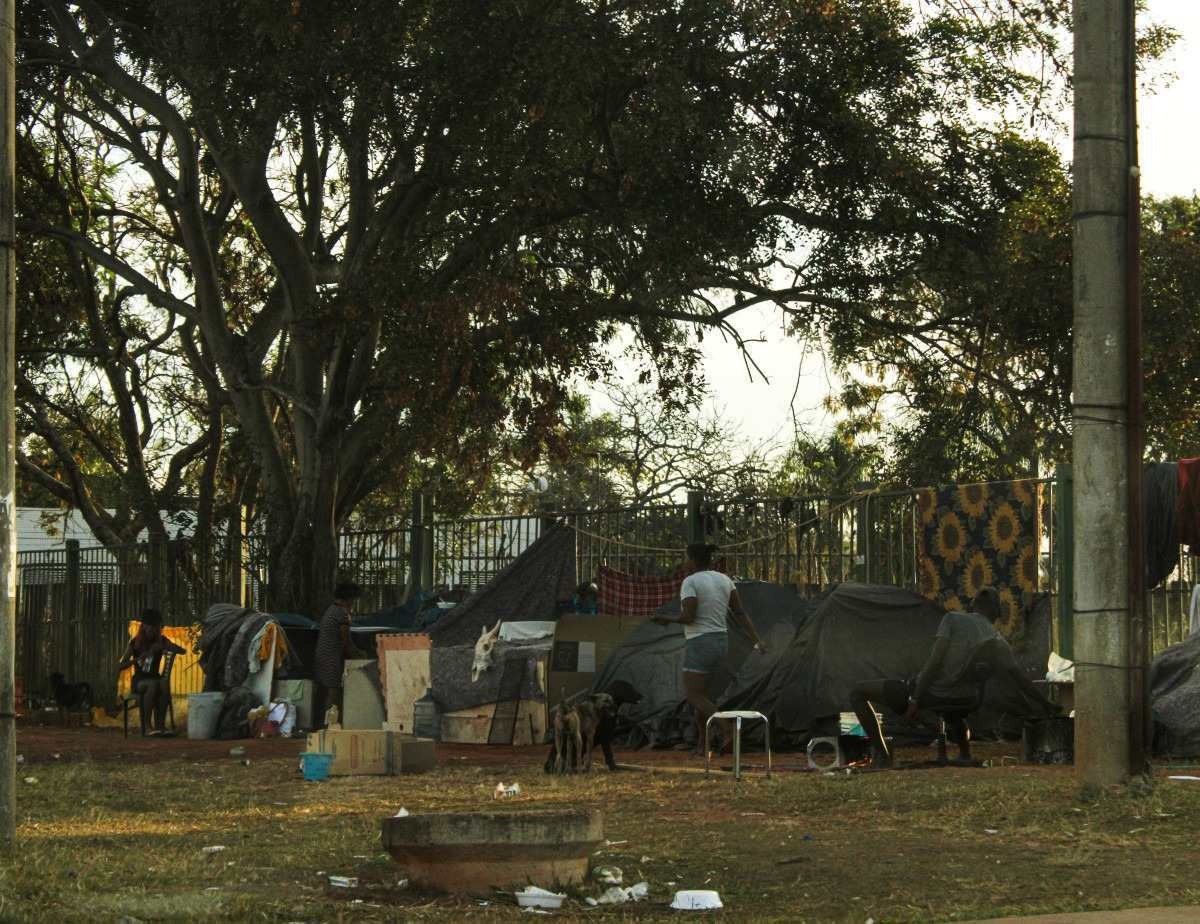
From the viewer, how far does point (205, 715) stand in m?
21.3

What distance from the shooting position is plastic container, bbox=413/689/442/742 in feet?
64.6

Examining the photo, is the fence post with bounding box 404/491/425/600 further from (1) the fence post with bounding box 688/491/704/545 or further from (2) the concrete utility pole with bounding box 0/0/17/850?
(2) the concrete utility pole with bounding box 0/0/17/850

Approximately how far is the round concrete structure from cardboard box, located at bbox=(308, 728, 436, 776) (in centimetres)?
698

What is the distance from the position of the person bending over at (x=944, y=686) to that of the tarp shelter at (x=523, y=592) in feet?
21.8

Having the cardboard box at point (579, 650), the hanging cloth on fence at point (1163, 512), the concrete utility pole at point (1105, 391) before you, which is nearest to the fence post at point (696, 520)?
the cardboard box at point (579, 650)

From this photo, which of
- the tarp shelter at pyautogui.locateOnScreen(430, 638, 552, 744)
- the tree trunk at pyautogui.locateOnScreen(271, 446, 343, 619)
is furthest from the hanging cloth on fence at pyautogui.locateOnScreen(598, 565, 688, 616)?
the tree trunk at pyautogui.locateOnScreen(271, 446, 343, 619)

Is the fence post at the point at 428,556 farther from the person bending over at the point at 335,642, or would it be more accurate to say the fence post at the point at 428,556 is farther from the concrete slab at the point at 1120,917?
the concrete slab at the point at 1120,917

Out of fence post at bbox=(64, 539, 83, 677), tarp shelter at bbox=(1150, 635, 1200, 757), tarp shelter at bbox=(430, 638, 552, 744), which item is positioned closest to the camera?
tarp shelter at bbox=(1150, 635, 1200, 757)

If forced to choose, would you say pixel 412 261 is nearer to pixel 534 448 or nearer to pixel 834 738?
pixel 534 448

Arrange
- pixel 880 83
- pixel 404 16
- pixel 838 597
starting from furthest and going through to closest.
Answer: pixel 880 83 → pixel 404 16 → pixel 838 597

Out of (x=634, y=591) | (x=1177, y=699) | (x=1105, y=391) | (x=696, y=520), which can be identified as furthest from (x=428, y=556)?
(x=1105, y=391)

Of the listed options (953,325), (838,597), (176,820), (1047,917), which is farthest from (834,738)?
(953,325)

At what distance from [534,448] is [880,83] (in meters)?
5.96

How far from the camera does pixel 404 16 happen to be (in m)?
18.4
